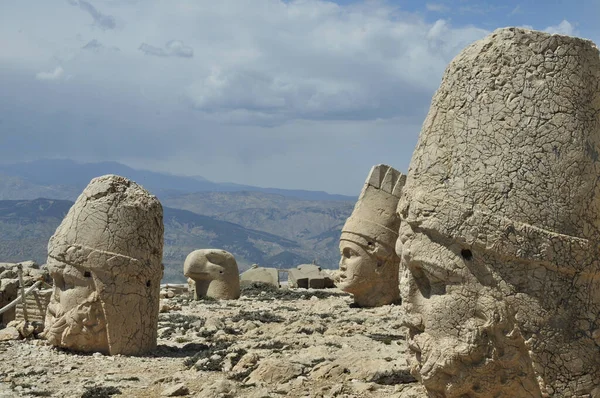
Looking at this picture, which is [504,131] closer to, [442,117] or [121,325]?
[442,117]

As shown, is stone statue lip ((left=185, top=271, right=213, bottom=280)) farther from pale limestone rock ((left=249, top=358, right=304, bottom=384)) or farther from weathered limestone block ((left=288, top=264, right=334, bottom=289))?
pale limestone rock ((left=249, top=358, right=304, bottom=384))

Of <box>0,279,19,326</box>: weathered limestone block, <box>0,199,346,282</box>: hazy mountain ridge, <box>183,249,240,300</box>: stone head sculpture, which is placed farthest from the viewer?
<box>0,199,346,282</box>: hazy mountain ridge

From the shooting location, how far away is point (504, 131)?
17.1 feet

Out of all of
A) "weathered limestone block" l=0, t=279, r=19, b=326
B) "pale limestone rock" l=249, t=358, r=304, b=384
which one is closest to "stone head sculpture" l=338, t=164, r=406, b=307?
"weathered limestone block" l=0, t=279, r=19, b=326

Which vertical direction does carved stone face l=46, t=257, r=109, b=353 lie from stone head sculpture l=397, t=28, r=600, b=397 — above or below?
below

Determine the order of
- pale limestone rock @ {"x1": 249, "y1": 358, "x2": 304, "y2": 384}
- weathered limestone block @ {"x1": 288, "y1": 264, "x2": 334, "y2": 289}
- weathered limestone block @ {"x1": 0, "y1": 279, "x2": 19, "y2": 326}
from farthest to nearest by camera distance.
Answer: weathered limestone block @ {"x1": 288, "y1": 264, "x2": 334, "y2": 289} < weathered limestone block @ {"x1": 0, "y1": 279, "x2": 19, "y2": 326} < pale limestone rock @ {"x1": 249, "y1": 358, "x2": 304, "y2": 384}

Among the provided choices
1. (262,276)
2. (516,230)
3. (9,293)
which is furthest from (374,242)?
(516,230)

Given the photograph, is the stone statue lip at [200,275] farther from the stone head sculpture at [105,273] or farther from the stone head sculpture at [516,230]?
the stone head sculpture at [516,230]

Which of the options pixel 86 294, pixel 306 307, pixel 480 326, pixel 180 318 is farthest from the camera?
pixel 306 307

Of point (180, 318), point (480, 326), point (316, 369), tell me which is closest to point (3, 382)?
point (316, 369)

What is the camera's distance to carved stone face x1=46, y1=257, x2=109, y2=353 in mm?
10086

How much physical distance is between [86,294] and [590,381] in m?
6.83

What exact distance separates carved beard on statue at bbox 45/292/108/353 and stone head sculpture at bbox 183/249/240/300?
7.82 m

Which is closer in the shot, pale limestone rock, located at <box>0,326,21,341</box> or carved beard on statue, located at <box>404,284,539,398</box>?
carved beard on statue, located at <box>404,284,539,398</box>
